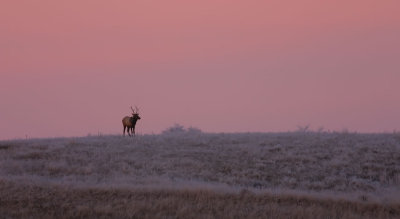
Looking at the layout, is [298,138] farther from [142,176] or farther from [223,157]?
[142,176]

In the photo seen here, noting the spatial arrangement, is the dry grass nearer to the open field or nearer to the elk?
the open field

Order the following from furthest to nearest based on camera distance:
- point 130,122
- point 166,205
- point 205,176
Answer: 1. point 130,122
2. point 205,176
3. point 166,205

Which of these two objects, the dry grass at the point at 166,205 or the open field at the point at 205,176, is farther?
the open field at the point at 205,176

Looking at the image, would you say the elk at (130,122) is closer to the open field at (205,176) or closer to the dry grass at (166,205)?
the open field at (205,176)

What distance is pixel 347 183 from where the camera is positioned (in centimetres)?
2158

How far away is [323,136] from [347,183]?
861cm

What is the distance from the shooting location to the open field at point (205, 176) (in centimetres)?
1526

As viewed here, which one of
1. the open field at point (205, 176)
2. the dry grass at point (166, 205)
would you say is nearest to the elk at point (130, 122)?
the open field at point (205, 176)

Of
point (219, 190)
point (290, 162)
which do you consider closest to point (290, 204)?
point (219, 190)

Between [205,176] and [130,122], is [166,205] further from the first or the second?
[130,122]

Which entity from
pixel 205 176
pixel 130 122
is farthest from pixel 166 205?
pixel 130 122

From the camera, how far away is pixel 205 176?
22359 millimetres

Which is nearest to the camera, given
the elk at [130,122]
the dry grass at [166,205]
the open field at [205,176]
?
the dry grass at [166,205]

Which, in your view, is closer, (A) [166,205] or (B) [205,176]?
(A) [166,205]
